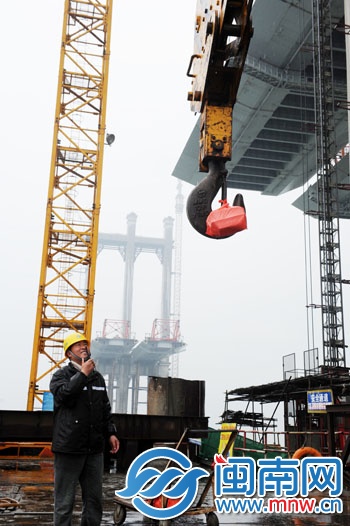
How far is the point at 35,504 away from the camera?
704cm

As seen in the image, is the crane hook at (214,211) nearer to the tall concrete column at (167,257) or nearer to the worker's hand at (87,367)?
the worker's hand at (87,367)

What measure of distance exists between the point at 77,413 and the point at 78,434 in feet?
0.53

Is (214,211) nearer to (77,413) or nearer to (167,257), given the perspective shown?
(77,413)

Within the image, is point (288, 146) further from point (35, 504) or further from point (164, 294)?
point (164, 294)

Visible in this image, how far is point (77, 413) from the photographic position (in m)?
4.45

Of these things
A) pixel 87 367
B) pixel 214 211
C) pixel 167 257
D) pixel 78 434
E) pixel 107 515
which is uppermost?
pixel 167 257

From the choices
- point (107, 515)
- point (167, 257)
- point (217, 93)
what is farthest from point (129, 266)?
point (217, 93)

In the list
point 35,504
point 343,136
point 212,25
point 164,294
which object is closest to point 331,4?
point 343,136

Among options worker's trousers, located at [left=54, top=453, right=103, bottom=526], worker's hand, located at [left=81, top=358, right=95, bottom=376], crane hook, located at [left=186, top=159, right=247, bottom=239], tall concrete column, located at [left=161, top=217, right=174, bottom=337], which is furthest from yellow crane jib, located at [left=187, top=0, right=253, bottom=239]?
tall concrete column, located at [left=161, top=217, right=174, bottom=337]

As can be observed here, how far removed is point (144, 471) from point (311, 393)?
15.3 meters

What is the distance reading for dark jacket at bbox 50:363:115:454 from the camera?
14.3ft

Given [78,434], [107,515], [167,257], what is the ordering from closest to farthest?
[78,434] < [107,515] < [167,257]

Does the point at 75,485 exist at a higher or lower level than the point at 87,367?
lower

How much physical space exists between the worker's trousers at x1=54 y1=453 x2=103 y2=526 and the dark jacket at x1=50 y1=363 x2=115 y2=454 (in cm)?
10
